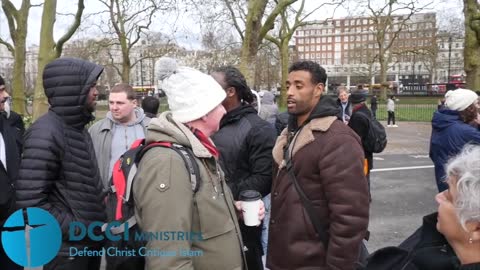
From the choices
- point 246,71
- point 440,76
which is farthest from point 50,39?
point 440,76

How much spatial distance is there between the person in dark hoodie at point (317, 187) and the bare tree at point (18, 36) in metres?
17.3

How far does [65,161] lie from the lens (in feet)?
8.43

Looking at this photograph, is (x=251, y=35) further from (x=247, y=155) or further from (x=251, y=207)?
(x=251, y=207)

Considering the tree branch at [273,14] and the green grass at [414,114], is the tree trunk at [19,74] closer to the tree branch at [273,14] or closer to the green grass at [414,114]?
the tree branch at [273,14]

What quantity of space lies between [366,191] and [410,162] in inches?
368

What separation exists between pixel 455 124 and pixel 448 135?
0.14m

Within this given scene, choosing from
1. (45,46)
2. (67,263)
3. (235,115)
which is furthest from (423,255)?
(45,46)

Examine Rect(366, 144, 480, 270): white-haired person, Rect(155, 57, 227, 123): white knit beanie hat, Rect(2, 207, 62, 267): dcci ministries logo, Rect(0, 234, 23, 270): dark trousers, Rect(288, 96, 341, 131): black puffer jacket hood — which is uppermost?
Rect(155, 57, 227, 123): white knit beanie hat

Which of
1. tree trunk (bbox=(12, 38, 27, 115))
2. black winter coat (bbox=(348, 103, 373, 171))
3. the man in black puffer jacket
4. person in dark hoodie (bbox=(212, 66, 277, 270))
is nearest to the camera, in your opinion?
the man in black puffer jacket

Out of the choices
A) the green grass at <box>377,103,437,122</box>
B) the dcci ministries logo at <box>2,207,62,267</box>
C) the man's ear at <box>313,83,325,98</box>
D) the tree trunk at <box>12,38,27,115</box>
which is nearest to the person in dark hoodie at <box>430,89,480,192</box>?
the man's ear at <box>313,83,325,98</box>

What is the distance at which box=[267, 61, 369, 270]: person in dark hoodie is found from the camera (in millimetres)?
2469

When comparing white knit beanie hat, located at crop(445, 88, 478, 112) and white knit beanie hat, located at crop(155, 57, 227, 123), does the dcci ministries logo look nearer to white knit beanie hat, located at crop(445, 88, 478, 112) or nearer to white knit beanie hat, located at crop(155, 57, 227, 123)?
white knit beanie hat, located at crop(155, 57, 227, 123)

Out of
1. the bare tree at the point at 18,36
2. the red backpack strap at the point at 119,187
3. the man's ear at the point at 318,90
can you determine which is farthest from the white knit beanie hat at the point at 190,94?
the bare tree at the point at 18,36

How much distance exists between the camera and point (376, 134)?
18.5ft
